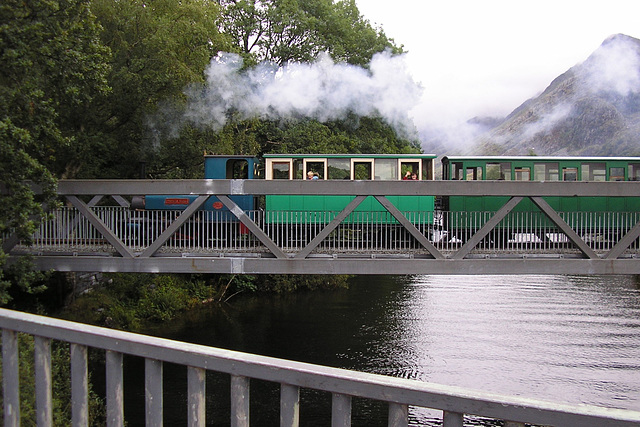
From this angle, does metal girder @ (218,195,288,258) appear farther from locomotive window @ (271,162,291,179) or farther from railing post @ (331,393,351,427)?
railing post @ (331,393,351,427)

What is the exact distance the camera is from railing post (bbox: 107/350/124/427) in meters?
2.60

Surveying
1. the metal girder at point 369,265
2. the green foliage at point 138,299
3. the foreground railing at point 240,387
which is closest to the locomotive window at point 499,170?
the metal girder at point 369,265

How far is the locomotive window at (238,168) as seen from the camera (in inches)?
760

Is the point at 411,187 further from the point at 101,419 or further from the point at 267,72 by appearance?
the point at 267,72

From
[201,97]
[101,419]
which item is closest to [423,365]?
[101,419]

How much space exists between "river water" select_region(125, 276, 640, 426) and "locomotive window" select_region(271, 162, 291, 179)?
5368 mm

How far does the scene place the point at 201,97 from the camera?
2458 centimetres

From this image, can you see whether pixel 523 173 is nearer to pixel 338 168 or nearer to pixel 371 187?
pixel 338 168

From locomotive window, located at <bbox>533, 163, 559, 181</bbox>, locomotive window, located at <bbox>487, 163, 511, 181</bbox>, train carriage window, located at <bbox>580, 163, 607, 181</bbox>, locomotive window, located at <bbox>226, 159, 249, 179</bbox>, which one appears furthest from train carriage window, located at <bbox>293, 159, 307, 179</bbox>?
train carriage window, located at <bbox>580, 163, 607, 181</bbox>

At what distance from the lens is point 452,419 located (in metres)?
2.08

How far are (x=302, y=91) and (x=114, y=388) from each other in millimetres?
28166

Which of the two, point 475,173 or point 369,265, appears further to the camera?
point 475,173

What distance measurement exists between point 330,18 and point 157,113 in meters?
16.1

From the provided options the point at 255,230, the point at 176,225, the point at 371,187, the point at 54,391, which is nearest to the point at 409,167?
the point at 371,187
